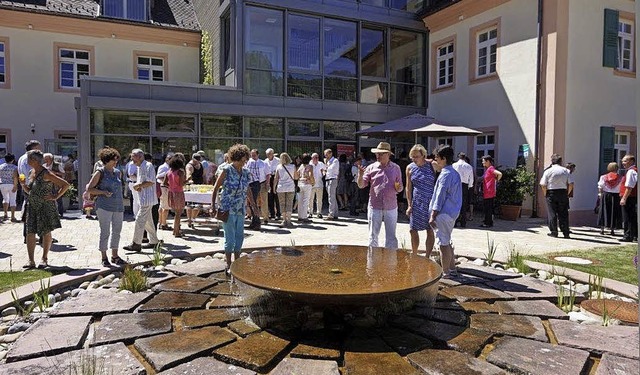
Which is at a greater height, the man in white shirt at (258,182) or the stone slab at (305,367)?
the man in white shirt at (258,182)

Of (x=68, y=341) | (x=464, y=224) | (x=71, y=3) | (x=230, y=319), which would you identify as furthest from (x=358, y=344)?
(x=71, y=3)

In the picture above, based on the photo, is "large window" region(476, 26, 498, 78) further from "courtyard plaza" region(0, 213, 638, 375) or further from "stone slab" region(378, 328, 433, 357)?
"stone slab" region(378, 328, 433, 357)

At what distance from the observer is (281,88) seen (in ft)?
51.3

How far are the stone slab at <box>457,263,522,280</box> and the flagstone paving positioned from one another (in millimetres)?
978

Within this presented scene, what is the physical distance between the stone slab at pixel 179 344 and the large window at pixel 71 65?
1700 centimetres

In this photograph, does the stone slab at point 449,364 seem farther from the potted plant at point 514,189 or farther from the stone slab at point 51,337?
the potted plant at point 514,189

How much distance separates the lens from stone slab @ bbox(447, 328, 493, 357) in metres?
3.47

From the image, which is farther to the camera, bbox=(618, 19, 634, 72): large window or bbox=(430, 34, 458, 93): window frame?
bbox=(430, 34, 458, 93): window frame

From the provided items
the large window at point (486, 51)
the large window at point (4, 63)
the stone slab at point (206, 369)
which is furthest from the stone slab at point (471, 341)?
the large window at point (4, 63)

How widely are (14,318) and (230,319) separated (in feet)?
6.89

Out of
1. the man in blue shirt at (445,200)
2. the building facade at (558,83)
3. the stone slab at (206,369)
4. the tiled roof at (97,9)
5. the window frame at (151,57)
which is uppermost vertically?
the tiled roof at (97,9)

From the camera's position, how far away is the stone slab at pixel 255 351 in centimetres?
321

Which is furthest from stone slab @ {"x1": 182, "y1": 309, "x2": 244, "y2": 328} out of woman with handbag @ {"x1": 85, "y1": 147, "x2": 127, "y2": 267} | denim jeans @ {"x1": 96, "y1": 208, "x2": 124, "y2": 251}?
denim jeans @ {"x1": 96, "y1": 208, "x2": 124, "y2": 251}

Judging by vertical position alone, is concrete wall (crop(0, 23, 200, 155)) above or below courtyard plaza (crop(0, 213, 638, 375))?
above
